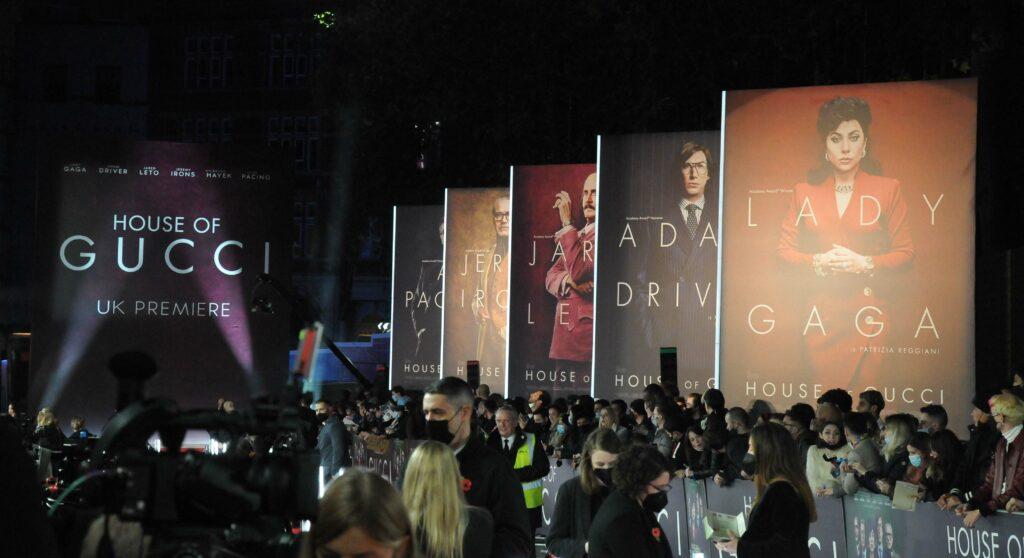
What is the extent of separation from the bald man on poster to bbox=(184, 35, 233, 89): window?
2190 inches

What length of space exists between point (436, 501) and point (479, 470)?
104cm

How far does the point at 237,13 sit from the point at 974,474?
233ft

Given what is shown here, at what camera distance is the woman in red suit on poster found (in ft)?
60.5

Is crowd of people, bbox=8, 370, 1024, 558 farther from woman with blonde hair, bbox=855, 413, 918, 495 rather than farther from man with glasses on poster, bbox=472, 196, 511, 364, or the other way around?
man with glasses on poster, bbox=472, 196, 511, 364

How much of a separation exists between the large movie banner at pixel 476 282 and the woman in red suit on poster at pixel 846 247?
33.9ft

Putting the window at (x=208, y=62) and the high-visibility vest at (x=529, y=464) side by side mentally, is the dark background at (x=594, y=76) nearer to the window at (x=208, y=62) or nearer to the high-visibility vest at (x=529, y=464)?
the high-visibility vest at (x=529, y=464)

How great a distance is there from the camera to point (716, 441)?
46.1 ft

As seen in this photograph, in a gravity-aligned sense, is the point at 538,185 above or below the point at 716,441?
above

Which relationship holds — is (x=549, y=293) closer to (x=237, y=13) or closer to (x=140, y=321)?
(x=140, y=321)

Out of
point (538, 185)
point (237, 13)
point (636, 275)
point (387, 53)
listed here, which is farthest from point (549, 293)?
point (237, 13)

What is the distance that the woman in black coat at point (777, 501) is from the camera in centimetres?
785

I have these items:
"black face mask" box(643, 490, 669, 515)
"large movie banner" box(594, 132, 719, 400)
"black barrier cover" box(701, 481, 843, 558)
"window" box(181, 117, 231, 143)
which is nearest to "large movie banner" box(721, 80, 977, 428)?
"large movie banner" box(594, 132, 719, 400)

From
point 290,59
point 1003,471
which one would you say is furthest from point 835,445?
point 290,59

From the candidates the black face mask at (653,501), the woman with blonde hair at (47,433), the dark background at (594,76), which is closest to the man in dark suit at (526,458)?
the black face mask at (653,501)
